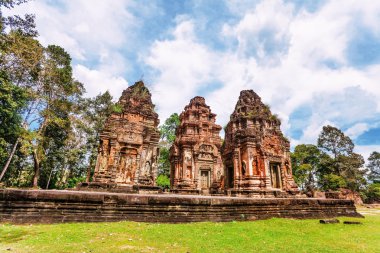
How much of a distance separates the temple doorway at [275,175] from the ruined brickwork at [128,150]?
796cm

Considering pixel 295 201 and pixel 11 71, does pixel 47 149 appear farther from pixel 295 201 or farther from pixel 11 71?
pixel 295 201

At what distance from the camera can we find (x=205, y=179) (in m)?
20.9

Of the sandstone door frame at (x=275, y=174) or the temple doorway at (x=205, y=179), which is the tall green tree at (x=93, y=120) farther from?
the sandstone door frame at (x=275, y=174)

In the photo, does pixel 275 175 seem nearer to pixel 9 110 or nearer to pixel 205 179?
pixel 205 179

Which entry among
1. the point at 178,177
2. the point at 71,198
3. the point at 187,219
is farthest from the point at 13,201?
the point at 178,177

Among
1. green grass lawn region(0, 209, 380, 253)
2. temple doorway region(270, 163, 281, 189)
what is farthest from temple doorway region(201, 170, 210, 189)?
green grass lawn region(0, 209, 380, 253)

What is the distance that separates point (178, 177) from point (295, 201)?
12814 millimetres

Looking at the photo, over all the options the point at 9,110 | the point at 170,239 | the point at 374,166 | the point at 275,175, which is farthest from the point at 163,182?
the point at 374,166

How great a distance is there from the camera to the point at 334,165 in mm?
35750

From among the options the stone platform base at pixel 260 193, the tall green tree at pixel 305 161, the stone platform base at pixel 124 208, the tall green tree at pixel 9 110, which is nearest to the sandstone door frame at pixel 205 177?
the stone platform base at pixel 260 193

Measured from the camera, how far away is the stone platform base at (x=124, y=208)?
4.88 meters

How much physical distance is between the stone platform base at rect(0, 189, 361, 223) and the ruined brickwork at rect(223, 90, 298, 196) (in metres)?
5.08

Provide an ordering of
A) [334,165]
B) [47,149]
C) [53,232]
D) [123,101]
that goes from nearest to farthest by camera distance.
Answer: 1. [53,232]
2. [123,101]
3. [47,149]
4. [334,165]

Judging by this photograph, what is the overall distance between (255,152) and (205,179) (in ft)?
28.6
